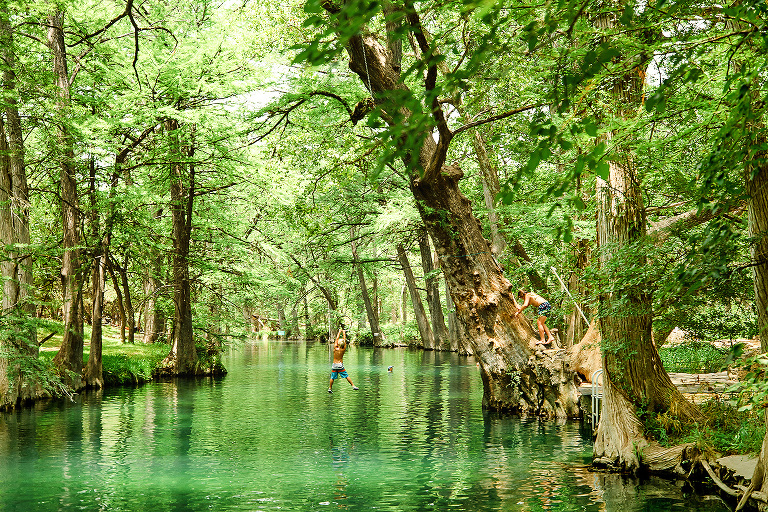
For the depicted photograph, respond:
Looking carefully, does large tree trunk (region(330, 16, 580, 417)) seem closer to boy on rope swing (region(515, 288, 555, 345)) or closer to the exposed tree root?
boy on rope swing (region(515, 288, 555, 345))

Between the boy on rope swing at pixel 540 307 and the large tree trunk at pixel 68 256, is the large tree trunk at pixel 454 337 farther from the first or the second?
the large tree trunk at pixel 68 256

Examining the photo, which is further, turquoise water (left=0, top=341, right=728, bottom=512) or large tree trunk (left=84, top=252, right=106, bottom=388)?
large tree trunk (left=84, top=252, right=106, bottom=388)

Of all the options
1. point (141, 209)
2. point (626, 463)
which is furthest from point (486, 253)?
point (141, 209)

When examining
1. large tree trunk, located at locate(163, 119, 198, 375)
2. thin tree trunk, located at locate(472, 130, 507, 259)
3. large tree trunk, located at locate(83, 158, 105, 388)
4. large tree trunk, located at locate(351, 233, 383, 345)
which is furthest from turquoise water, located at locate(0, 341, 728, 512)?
large tree trunk, located at locate(351, 233, 383, 345)

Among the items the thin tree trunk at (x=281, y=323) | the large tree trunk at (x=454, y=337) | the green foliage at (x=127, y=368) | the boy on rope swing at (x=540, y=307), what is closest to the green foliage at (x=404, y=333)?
the large tree trunk at (x=454, y=337)

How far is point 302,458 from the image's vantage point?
10.5 m

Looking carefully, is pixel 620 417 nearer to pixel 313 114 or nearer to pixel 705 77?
pixel 705 77

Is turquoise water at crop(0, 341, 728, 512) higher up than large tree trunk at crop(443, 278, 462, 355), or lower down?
lower down

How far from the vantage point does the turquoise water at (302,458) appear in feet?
26.1

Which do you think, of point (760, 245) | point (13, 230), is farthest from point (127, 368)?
point (760, 245)

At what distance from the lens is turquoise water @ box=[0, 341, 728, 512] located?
7962 millimetres

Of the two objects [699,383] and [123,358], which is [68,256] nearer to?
[123,358]

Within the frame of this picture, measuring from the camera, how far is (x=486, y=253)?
48.4 feet

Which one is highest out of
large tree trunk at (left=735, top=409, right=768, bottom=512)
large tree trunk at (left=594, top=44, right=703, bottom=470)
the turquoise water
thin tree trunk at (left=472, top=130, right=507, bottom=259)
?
thin tree trunk at (left=472, top=130, right=507, bottom=259)
